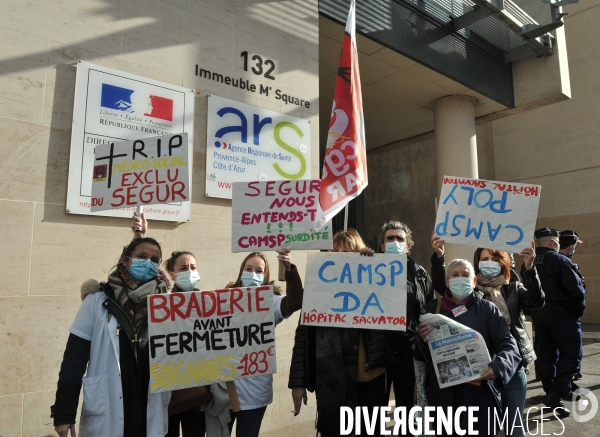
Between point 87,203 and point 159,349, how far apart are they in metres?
1.87

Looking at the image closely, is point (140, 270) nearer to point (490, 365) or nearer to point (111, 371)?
point (111, 371)

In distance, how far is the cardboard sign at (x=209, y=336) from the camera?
289 cm

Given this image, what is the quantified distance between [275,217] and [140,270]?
3.52 ft

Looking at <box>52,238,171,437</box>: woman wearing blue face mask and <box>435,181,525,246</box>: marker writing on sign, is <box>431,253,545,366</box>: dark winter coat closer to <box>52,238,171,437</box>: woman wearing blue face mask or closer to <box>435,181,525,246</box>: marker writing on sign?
<box>435,181,525,246</box>: marker writing on sign

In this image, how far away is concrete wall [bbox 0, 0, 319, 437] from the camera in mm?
3854

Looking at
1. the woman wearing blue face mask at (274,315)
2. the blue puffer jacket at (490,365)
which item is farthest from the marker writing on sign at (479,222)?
the woman wearing blue face mask at (274,315)

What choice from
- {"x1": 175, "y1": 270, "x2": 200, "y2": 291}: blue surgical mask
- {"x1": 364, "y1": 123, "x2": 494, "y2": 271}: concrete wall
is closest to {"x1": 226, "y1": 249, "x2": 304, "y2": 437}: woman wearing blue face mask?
{"x1": 175, "y1": 270, "x2": 200, "y2": 291}: blue surgical mask

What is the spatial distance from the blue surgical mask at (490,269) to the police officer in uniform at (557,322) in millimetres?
2228

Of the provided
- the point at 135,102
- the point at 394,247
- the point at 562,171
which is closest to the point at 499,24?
the point at 394,247

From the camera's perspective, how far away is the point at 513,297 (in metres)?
3.83

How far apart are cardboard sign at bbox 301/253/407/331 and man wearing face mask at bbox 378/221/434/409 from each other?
29 cm

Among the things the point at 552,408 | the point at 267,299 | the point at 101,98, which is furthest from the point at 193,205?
the point at 552,408

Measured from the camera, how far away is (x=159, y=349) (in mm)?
2904

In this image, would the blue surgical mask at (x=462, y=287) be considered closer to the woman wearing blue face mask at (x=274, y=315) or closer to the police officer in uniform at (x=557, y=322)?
the woman wearing blue face mask at (x=274, y=315)
